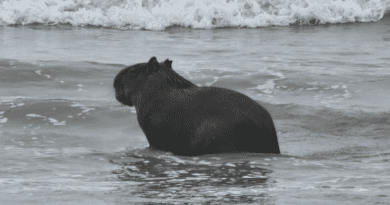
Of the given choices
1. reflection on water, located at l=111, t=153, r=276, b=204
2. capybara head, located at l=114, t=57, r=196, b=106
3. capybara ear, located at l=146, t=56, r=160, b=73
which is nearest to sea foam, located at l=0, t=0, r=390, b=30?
capybara head, located at l=114, t=57, r=196, b=106

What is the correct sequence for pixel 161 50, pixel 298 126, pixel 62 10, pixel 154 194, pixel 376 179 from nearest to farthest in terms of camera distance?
pixel 154 194, pixel 376 179, pixel 298 126, pixel 161 50, pixel 62 10

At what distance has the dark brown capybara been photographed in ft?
15.6

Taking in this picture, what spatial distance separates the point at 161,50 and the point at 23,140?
6.01 metres

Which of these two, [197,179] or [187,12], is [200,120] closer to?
[197,179]

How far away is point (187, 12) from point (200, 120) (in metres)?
11.4

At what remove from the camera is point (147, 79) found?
533 centimetres

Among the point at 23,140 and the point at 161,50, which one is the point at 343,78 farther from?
the point at 23,140

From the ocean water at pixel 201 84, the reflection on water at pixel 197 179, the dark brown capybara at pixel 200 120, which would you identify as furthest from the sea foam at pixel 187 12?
the reflection on water at pixel 197 179

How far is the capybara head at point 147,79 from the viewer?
5.19m

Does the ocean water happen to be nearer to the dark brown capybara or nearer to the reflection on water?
the reflection on water

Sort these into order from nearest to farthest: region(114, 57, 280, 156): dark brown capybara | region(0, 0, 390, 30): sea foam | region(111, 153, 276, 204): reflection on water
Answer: region(111, 153, 276, 204): reflection on water
region(114, 57, 280, 156): dark brown capybara
region(0, 0, 390, 30): sea foam

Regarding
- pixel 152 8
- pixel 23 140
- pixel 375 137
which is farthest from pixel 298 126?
pixel 152 8

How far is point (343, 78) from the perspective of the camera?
906cm

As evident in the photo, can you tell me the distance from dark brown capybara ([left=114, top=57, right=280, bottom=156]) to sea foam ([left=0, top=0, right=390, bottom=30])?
10.3 metres
